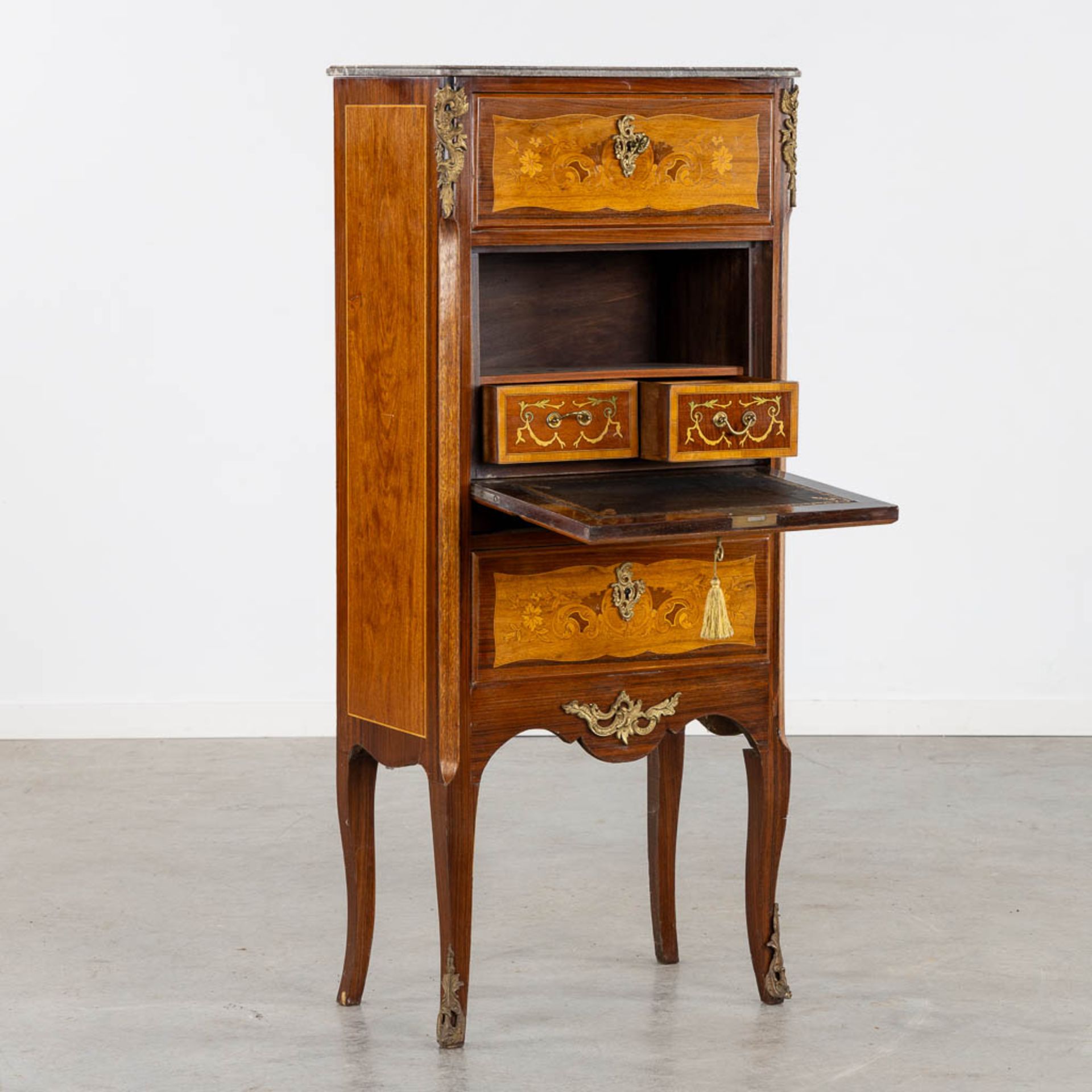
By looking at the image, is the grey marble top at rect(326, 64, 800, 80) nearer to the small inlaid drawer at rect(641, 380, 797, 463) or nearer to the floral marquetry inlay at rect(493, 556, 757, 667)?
the small inlaid drawer at rect(641, 380, 797, 463)

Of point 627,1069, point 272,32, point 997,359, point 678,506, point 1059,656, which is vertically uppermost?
point 272,32

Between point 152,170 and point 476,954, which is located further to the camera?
point 152,170

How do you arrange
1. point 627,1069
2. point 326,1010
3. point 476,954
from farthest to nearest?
point 476,954, point 326,1010, point 627,1069

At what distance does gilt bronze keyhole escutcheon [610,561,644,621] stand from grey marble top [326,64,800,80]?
2.99 feet

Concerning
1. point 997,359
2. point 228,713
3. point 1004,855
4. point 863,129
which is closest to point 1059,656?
point 997,359

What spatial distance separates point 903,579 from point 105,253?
280cm

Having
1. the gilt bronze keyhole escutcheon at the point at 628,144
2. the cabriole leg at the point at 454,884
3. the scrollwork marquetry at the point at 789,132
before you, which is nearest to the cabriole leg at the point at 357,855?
the cabriole leg at the point at 454,884

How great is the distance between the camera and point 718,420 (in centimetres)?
340

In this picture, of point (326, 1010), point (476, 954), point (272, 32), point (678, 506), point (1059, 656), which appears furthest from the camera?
point (1059, 656)

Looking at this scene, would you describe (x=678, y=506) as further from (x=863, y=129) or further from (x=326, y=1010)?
(x=863, y=129)

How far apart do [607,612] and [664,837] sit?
0.80 m

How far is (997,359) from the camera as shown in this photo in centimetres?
588

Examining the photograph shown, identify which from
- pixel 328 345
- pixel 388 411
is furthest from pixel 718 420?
pixel 328 345

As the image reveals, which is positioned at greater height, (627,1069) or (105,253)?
(105,253)
